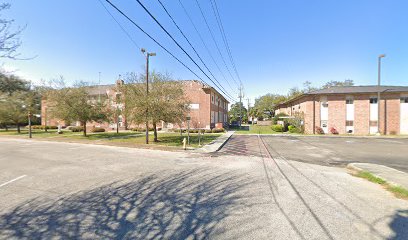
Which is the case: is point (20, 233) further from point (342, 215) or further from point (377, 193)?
point (377, 193)

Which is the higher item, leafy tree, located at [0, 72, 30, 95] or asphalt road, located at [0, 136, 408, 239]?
leafy tree, located at [0, 72, 30, 95]

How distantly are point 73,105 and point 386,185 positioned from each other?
26039mm

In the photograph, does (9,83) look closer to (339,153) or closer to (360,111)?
(339,153)

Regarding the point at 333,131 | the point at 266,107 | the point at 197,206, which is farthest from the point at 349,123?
the point at 266,107

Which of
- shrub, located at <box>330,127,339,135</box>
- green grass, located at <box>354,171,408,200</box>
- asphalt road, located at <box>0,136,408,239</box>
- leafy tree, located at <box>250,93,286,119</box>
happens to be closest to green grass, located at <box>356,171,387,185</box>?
green grass, located at <box>354,171,408,200</box>

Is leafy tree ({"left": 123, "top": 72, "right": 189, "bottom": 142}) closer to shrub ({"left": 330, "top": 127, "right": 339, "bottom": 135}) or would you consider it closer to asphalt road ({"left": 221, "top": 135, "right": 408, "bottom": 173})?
asphalt road ({"left": 221, "top": 135, "right": 408, "bottom": 173})

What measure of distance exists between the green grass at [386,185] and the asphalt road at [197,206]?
321 mm

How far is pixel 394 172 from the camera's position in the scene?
7.32 m

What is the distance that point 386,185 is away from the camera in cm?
606

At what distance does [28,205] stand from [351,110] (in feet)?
113

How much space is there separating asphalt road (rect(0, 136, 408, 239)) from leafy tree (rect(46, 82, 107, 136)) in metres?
15.7

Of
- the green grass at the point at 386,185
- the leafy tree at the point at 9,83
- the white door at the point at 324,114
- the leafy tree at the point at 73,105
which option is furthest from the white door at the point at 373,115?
the leafy tree at the point at 73,105

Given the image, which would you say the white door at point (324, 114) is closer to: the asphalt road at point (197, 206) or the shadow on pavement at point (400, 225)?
the asphalt road at point (197, 206)

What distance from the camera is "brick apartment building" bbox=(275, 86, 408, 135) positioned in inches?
1048
